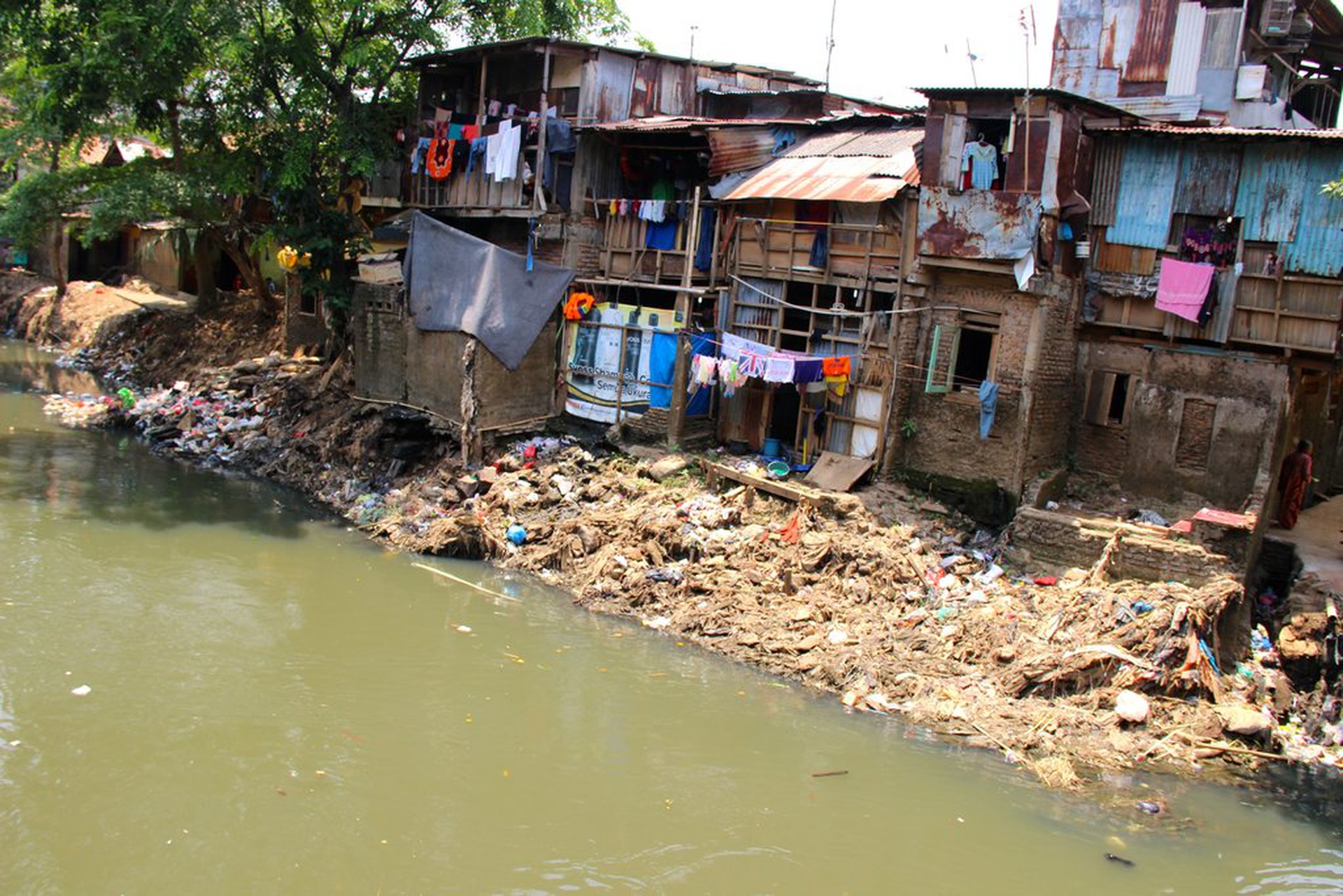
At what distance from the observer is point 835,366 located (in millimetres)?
15109

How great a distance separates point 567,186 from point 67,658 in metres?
11.2

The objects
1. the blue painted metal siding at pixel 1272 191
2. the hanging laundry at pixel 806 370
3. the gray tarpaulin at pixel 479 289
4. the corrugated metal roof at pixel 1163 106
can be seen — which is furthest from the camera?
the gray tarpaulin at pixel 479 289

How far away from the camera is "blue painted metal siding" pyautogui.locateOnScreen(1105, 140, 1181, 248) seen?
13727 mm

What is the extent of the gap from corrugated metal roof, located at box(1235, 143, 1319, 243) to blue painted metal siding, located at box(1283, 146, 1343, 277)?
8 cm

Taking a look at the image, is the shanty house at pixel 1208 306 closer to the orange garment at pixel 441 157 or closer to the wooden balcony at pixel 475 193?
the wooden balcony at pixel 475 193

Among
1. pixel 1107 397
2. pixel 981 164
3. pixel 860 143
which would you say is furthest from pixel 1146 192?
pixel 860 143

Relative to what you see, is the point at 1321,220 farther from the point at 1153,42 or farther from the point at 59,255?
the point at 59,255

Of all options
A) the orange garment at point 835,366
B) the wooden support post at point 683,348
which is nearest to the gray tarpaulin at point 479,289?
the wooden support post at point 683,348

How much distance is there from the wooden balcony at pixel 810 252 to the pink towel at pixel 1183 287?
11.3 ft

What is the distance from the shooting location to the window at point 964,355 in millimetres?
14391

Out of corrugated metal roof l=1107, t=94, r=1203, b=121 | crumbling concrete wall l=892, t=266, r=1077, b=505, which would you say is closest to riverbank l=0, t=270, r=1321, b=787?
crumbling concrete wall l=892, t=266, r=1077, b=505

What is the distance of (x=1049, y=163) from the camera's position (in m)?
13.5

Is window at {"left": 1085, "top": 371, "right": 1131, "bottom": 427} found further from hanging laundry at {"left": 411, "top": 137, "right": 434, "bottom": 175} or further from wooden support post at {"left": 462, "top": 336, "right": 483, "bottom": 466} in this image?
hanging laundry at {"left": 411, "top": 137, "right": 434, "bottom": 175}

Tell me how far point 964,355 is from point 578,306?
651cm
